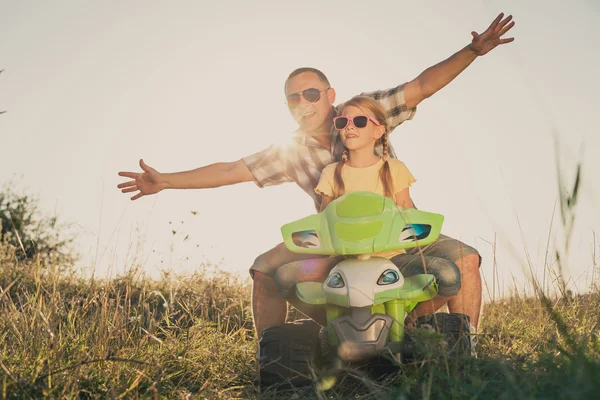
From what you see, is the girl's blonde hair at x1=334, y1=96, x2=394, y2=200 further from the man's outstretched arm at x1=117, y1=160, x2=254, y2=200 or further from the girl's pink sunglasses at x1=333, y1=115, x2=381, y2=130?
the man's outstretched arm at x1=117, y1=160, x2=254, y2=200

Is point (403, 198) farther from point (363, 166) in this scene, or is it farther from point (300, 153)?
point (300, 153)

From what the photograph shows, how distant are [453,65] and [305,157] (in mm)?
1336

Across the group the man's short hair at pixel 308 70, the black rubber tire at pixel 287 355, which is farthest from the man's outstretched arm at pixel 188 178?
the black rubber tire at pixel 287 355

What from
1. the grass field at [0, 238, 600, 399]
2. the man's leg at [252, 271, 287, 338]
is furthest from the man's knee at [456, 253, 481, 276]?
the man's leg at [252, 271, 287, 338]

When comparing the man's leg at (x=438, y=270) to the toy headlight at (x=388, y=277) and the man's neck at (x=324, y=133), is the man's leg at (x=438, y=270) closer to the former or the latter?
the toy headlight at (x=388, y=277)

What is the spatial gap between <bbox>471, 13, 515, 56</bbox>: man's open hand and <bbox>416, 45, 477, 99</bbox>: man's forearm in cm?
8

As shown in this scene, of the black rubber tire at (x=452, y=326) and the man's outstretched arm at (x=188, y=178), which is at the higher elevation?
the man's outstretched arm at (x=188, y=178)

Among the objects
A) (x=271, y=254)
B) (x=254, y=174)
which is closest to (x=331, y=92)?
(x=254, y=174)

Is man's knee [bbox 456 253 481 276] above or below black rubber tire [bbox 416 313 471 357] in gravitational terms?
above

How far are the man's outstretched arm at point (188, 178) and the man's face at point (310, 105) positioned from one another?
2.02ft

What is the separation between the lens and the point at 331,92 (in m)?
5.67

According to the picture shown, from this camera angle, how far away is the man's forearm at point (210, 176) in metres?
5.23

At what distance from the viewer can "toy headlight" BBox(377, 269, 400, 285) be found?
331 centimetres

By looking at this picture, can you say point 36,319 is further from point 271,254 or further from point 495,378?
point 495,378
